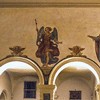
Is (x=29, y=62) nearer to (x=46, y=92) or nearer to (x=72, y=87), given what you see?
(x=46, y=92)

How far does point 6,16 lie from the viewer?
49.6 ft

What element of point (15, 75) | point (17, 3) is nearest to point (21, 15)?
point (17, 3)

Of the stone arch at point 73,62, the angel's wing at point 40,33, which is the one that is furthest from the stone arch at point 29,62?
the angel's wing at point 40,33

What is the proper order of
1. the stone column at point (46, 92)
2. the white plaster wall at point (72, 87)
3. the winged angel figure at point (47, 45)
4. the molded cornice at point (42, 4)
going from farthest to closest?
1. the white plaster wall at point (72, 87)
2. the molded cornice at point (42, 4)
3. the winged angel figure at point (47, 45)
4. the stone column at point (46, 92)

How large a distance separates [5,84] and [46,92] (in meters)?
5.62

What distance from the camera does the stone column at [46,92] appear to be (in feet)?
46.2

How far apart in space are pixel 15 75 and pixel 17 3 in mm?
6007

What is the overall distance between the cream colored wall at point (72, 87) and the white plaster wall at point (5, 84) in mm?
2953

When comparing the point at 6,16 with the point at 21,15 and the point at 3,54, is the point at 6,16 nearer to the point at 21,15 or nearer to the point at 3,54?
the point at 21,15

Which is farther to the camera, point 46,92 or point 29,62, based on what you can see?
point 29,62

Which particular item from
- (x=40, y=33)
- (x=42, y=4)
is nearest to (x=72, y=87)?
(x=40, y=33)

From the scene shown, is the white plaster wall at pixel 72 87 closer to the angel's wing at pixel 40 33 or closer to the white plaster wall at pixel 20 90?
the white plaster wall at pixel 20 90

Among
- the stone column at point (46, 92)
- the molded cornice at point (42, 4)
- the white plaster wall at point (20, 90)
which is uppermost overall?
the molded cornice at point (42, 4)

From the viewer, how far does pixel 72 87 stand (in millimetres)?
20266
